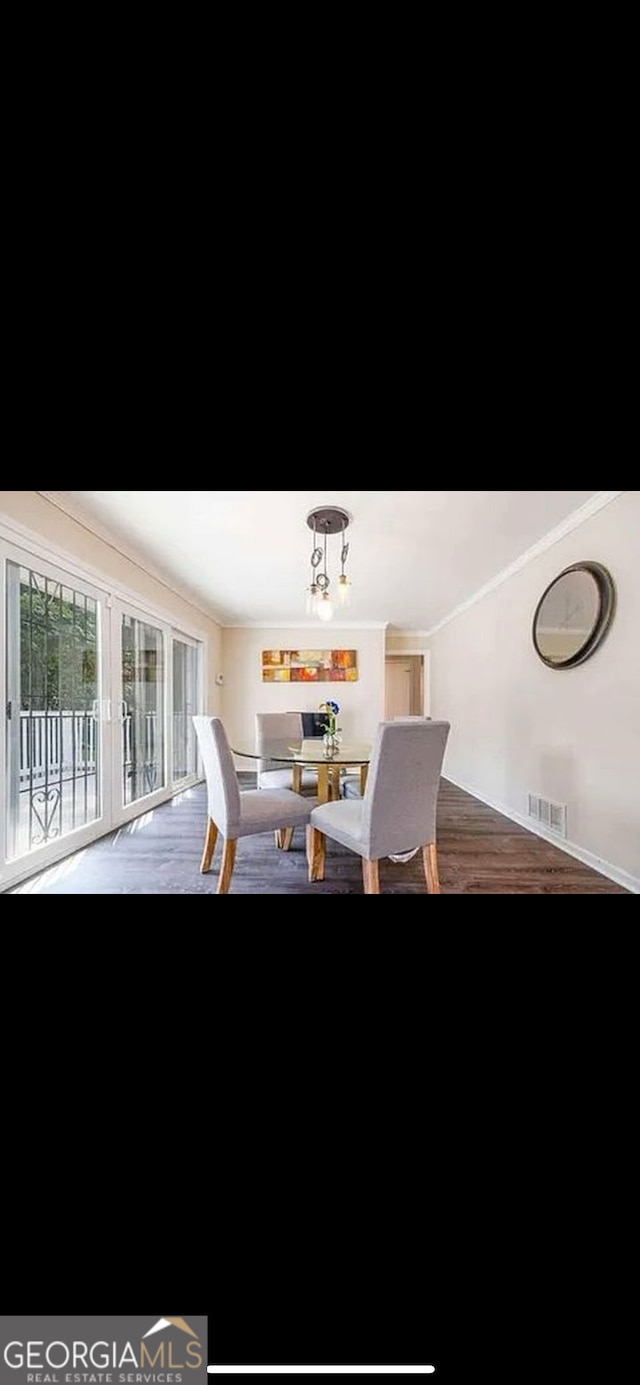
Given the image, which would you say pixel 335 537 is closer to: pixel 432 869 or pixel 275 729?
pixel 275 729

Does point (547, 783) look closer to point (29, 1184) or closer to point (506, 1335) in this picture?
point (506, 1335)

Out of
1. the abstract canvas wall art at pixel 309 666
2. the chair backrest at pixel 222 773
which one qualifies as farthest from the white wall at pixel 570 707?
the chair backrest at pixel 222 773

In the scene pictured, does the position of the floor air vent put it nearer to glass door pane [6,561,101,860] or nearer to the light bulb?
the light bulb

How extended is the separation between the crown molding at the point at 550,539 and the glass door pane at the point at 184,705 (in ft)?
10.0

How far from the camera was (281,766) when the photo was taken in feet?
13.4

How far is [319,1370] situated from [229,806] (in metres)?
1.67

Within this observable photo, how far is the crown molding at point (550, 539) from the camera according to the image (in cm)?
258

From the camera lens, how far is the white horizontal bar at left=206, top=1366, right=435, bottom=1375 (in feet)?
2.20

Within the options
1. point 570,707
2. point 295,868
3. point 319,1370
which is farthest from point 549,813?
point 319,1370

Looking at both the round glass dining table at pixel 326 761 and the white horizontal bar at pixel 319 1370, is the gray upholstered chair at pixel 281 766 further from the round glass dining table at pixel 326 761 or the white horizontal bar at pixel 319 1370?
the white horizontal bar at pixel 319 1370

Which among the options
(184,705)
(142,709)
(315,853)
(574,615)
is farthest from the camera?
(184,705)

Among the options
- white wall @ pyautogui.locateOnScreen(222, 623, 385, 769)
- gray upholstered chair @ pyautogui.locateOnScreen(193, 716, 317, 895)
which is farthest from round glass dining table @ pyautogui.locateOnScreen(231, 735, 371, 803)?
white wall @ pyautogui.locateOnScreen(222, 623, 385, 769)
